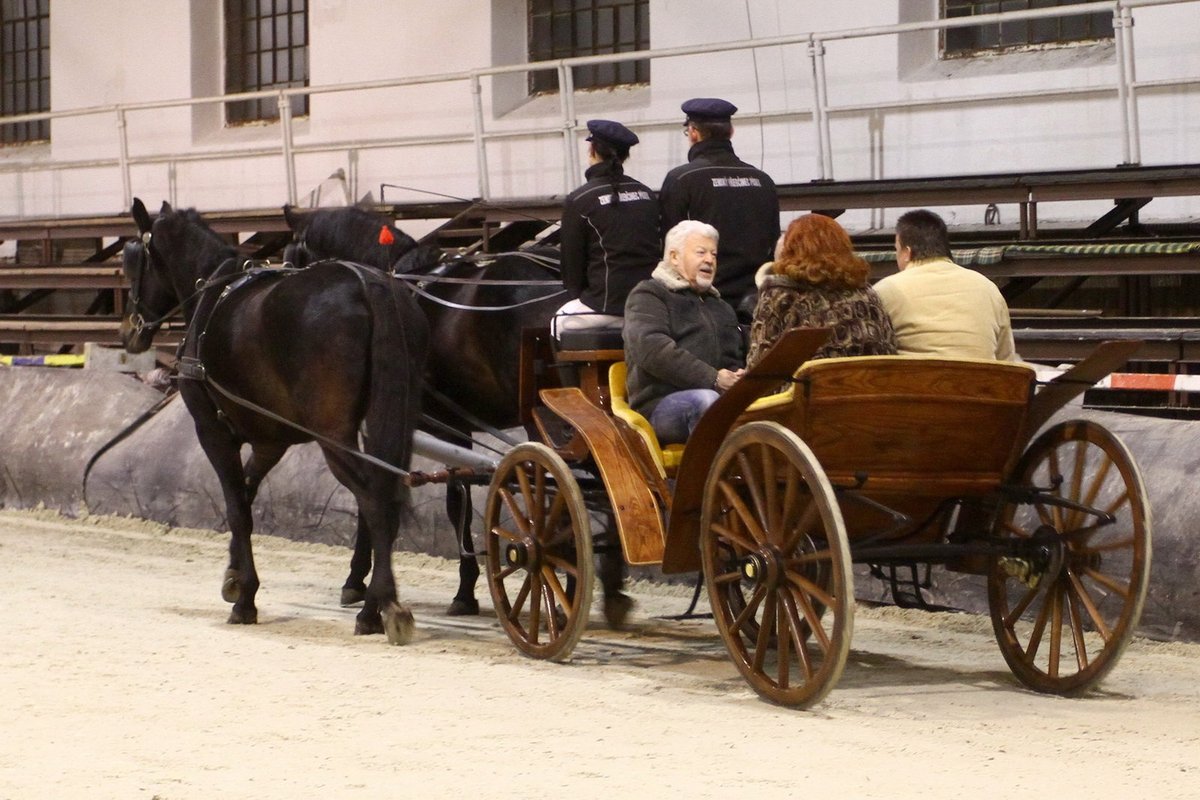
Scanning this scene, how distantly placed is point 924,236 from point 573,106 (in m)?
7.62

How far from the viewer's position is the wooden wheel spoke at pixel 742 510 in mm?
5629

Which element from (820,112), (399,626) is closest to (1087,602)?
(399,626)

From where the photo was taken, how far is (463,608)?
314 inches

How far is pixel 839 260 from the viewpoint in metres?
5.70

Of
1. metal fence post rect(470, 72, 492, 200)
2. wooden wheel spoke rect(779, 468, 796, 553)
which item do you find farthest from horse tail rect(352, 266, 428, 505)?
metal fence post rect(470, 72, 492, 200)

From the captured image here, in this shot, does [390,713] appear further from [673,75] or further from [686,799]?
[673,75]

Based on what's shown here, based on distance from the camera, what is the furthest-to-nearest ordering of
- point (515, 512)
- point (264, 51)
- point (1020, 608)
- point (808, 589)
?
1. point (264, 51)
2. point (515, 512)
3. point (1020, 608)
4. point (808, 589)

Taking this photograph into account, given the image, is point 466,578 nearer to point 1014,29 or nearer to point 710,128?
point 710,128

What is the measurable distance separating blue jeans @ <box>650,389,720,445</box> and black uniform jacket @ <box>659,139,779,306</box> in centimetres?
85

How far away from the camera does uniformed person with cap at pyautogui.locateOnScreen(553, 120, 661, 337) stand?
708cm

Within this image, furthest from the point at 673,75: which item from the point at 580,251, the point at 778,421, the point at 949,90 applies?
the point at 778,421

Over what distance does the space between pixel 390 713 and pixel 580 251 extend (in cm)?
238

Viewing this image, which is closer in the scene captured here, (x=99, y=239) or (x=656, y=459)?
(x=656, y=459)

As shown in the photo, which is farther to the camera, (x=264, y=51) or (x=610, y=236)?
(x=264, y=51)
